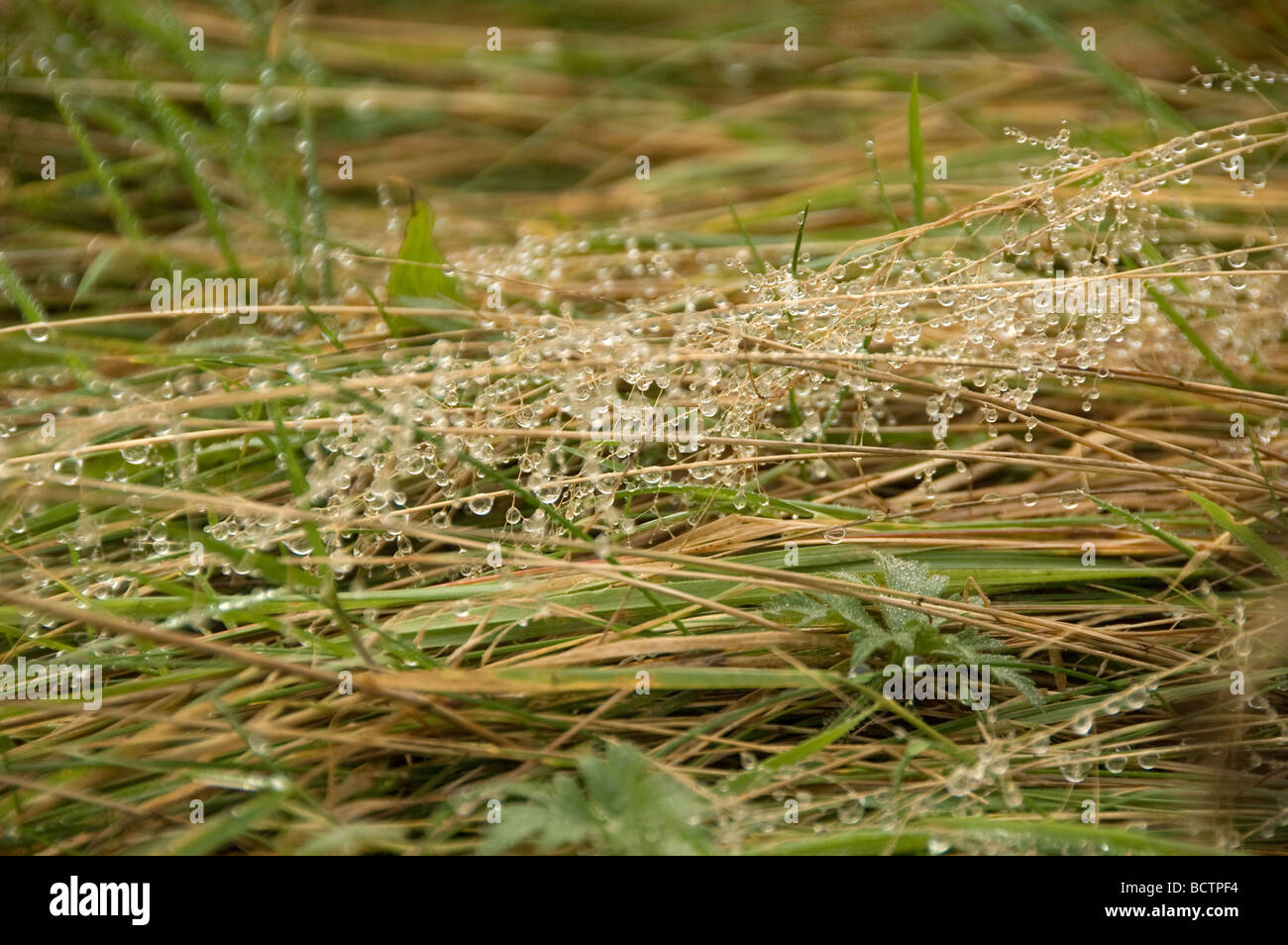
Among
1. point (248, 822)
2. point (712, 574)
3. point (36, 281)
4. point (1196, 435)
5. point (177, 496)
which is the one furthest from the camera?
point (36, 281)

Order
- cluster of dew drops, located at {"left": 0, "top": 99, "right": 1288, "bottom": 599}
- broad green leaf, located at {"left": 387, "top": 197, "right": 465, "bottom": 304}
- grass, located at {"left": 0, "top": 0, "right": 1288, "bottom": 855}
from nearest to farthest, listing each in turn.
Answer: grass, located at {"left": 0, "top": 0, "right": 1288, "bottom": 855} < cluster of dew drops, located at {"left": 0, "top": 99, "right": 1288, "bottom": 599} < broad green leaf, located at {"left": 387, "top": 197, "right": 465, "bottom": 304}

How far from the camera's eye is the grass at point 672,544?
1.12 metres

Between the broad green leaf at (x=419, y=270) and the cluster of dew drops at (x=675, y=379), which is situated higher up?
the broad green leaf at (x=419, y=270)

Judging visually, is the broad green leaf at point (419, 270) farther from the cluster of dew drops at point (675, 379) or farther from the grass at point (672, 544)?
the cluster of dew drops at point (675, 379)

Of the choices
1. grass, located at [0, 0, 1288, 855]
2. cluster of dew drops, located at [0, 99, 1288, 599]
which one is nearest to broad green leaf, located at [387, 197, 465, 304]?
grass, located at [0, 0, 1288, 855]

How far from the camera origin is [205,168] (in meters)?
2.43

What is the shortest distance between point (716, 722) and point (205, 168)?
2.04 metres

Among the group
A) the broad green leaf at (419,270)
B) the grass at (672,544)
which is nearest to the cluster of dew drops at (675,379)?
the grass at (672,544)

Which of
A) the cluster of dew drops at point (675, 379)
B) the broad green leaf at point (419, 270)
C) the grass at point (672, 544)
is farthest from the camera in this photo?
the broad green leaf at point (419, 270)

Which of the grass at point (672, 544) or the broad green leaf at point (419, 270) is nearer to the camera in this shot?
the grass at point (672, 544)

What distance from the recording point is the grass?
1120mm

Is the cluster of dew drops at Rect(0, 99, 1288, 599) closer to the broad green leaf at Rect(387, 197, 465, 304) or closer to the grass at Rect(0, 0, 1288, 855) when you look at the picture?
the grass at Rect(0, 0, 1288, 855)
